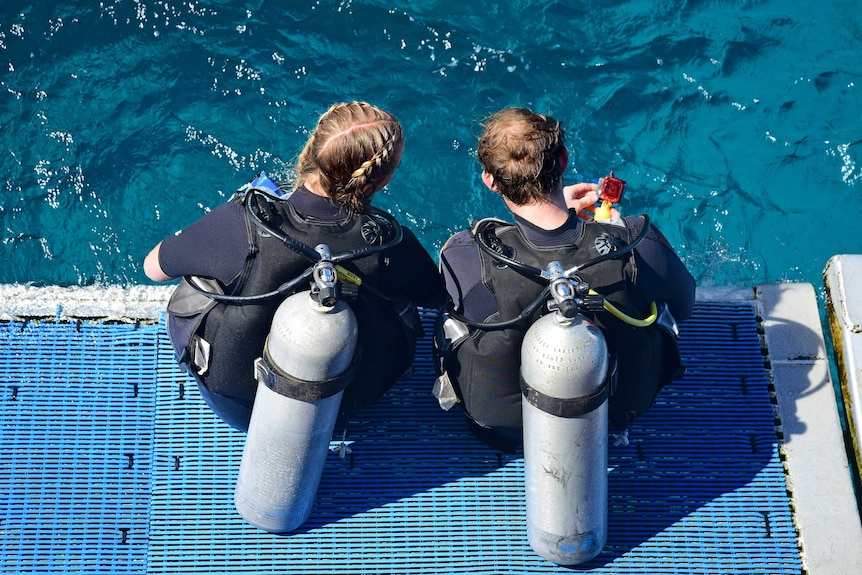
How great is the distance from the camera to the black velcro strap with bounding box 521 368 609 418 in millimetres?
3266

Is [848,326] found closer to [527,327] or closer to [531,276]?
[527,327]

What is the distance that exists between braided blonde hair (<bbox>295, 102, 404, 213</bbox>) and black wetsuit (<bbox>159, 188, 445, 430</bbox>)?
0.09 meters

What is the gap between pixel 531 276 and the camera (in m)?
3.24

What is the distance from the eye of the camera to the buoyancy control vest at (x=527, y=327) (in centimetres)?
326

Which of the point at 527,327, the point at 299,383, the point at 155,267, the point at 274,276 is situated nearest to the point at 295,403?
the point at 299,383

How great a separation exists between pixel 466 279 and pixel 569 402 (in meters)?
0.63

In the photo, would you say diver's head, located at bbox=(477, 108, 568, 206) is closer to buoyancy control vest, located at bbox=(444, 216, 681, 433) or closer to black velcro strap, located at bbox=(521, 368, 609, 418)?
buoyancy control vest, located at bbox=(444, 216, 681, 433)

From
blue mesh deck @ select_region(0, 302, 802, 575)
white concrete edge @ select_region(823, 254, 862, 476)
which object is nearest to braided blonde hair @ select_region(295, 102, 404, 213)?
blue mesh deck @ select_region(0, 302, 802, 575)

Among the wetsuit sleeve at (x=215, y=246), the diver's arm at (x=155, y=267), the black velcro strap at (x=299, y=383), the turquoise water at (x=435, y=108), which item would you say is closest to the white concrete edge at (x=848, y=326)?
the turquoise water at (x=435, y=108)

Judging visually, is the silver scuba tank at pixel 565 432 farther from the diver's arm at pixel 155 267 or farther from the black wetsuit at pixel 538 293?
the diver's arm at pixel 155 267

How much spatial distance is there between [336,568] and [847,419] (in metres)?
2.86

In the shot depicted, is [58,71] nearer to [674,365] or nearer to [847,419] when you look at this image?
[674,365]

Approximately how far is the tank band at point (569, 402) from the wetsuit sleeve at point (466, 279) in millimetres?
347

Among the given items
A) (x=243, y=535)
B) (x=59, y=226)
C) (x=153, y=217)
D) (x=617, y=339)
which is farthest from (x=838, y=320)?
(x=59, y=226)
